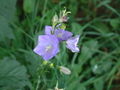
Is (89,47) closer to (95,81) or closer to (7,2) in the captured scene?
(95,81)

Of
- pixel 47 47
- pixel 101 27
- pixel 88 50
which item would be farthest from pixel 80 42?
pixel 47 47

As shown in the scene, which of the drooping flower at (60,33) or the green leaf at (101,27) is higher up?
the drooping flower at (60,33)

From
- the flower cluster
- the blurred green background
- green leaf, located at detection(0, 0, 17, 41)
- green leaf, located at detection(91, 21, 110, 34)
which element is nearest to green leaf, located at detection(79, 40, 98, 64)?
the blurred green background

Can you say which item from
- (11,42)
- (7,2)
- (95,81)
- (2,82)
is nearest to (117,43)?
(95,81)

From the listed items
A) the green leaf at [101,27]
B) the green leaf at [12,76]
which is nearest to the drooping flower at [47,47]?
the green leaf at [12,76]

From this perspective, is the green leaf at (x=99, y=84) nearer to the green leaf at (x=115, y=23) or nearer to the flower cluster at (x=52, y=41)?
the green leaf at (x=115, y=23)

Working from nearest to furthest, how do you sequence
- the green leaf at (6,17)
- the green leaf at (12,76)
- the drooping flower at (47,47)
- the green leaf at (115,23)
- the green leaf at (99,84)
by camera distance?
the drooping flower at (47,47), the green leaf at (12,76), the green leaf at (6,17), the green leaf at (99,84), the green leaf at (115,23)

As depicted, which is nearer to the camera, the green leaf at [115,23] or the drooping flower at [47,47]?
the drooping flower at [47,47]
